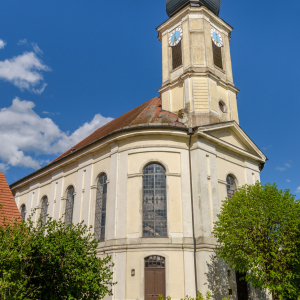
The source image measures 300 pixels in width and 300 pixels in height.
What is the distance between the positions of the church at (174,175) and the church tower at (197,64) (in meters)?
0.08

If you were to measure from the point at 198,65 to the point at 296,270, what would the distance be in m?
15.3

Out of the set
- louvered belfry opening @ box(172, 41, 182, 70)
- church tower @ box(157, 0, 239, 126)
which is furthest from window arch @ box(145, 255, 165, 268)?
louvered belfry opening @ box(172, 41, 182, 70)

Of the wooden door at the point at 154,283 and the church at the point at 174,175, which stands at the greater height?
the church at the point at 174,175

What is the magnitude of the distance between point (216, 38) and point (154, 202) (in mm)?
14614

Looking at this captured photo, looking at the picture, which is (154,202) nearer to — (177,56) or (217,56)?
(177,56)

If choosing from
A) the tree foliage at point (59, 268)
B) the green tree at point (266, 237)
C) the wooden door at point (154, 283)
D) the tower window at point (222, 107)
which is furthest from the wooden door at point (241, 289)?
the tower window at point (222, 107)

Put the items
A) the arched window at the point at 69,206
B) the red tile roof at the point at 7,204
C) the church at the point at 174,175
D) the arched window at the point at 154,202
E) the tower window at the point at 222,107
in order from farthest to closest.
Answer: the tower window at the point at 222,107 → the arched window at the point at 69,206 → the arched window at the point at 154,202 → the church at the point at 174,175 → the red tile roof at the point at 7,204

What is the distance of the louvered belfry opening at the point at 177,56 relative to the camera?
26.0m

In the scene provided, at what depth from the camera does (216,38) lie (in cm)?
2697

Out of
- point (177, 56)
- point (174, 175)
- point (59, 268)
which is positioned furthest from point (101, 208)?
point (177, 56)

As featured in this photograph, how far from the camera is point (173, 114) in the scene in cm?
2417

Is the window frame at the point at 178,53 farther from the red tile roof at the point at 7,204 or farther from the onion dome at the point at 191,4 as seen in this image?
the red tile roof at the point at 7,204

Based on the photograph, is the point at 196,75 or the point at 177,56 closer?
the point at 196,75

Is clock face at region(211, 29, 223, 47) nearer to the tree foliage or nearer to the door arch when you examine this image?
the door arch
